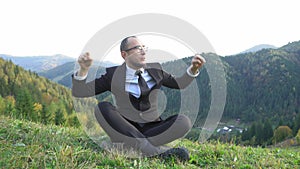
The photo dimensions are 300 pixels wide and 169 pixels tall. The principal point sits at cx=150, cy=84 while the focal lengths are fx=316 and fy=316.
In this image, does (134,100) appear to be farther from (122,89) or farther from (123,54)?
(123,54)

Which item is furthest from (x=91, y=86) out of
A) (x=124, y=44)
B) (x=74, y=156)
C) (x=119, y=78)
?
(x=74, y=156)

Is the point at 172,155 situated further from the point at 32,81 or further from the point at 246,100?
the point at 246,100

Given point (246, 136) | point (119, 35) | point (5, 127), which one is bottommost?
point (246, 136)

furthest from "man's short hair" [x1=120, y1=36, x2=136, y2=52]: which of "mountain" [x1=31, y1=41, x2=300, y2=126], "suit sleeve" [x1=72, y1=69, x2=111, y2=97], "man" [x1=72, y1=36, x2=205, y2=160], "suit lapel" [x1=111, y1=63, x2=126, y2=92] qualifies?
"mountain" [x1=31, y1=41, x2=300, y2=126]

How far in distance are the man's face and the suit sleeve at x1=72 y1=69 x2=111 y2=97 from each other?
452mm

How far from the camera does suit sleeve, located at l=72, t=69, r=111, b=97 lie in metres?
4.62

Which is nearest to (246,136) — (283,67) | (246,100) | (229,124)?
(229,124)

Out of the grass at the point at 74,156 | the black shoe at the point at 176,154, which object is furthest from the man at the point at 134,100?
the grass at the point at 74,156

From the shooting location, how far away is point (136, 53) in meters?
4.87

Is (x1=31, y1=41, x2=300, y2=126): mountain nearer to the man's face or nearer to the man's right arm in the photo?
the man's right arm

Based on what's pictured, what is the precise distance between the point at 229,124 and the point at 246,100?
24.4 m

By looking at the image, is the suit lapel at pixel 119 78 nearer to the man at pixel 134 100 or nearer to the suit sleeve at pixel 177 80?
the man at pixel 134 100

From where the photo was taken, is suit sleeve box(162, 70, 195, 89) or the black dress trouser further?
suit sleeve box(162, 70, 195, 89)

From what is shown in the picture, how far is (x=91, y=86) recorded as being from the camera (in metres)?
4.82
